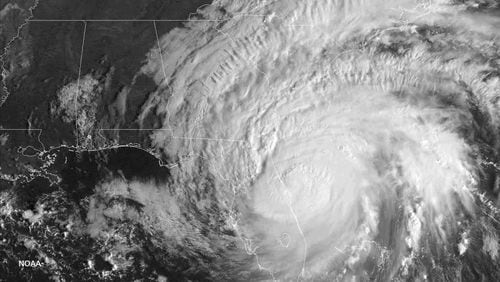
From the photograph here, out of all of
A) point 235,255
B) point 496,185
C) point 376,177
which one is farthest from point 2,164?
point 496,185

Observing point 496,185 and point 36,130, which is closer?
point 496,185

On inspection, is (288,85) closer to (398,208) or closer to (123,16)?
(398,208)

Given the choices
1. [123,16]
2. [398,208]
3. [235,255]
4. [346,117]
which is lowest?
[235,255]

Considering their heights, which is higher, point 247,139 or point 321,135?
point 247,139
